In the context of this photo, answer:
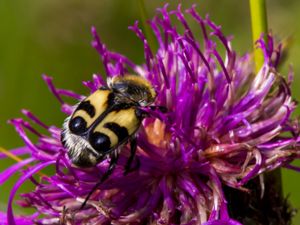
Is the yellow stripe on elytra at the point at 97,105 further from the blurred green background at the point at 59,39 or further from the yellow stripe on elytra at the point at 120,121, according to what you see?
the blurred green background at the point at 59,39

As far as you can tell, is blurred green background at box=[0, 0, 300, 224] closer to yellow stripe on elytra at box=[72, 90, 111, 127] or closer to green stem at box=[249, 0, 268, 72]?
green stem at box=[249, 0, 268, 72]

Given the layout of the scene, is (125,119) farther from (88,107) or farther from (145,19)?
(145,19)

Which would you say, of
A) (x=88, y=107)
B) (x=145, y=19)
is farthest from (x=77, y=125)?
(x=145, y=19)

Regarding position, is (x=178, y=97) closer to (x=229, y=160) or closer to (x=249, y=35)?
(x=229, y=160)

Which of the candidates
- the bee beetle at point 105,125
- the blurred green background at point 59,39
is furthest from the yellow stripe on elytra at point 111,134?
the blurred green background at point 59,39

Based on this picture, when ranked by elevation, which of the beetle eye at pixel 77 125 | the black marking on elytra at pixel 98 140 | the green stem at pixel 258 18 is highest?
the green stem at pixel 258 18

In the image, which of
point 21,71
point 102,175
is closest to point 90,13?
point 21,71
